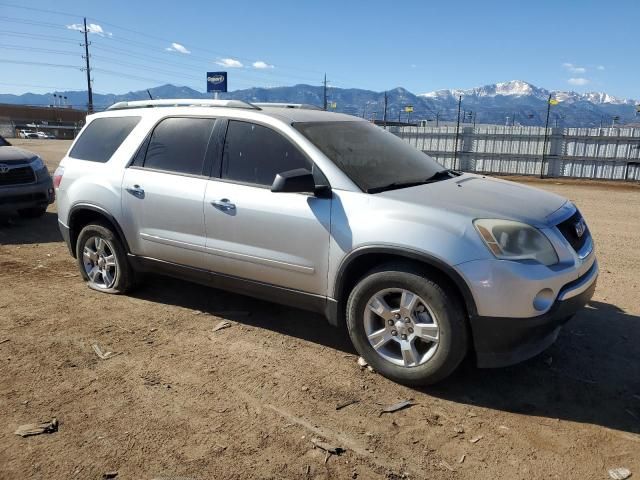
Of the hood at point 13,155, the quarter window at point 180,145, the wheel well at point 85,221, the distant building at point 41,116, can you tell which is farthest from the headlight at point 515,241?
the distant building at point 41,116

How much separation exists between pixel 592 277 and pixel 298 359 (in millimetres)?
2140

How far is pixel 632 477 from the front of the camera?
8.72 feet

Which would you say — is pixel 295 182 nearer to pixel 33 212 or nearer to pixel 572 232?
pixel 572 232

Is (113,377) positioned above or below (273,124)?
below

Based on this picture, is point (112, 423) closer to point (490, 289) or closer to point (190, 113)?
point (490, 289)

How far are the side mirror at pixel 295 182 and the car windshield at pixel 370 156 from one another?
0.30 metres

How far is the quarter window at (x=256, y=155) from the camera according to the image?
3967 millimetres

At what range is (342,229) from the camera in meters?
3.58

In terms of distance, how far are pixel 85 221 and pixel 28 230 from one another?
3.86 meters

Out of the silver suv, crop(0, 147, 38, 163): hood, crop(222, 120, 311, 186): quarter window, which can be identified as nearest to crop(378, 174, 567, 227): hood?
the silver suv

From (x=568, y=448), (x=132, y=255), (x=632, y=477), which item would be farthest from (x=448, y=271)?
(x=132, y=255)

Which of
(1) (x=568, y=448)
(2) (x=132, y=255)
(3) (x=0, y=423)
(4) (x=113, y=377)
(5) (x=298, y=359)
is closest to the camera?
(1) (x=568, y=448)

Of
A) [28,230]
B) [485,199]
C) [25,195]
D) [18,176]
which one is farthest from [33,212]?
[485,199]

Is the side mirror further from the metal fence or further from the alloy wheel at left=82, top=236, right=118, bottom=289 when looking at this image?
the metal fence
